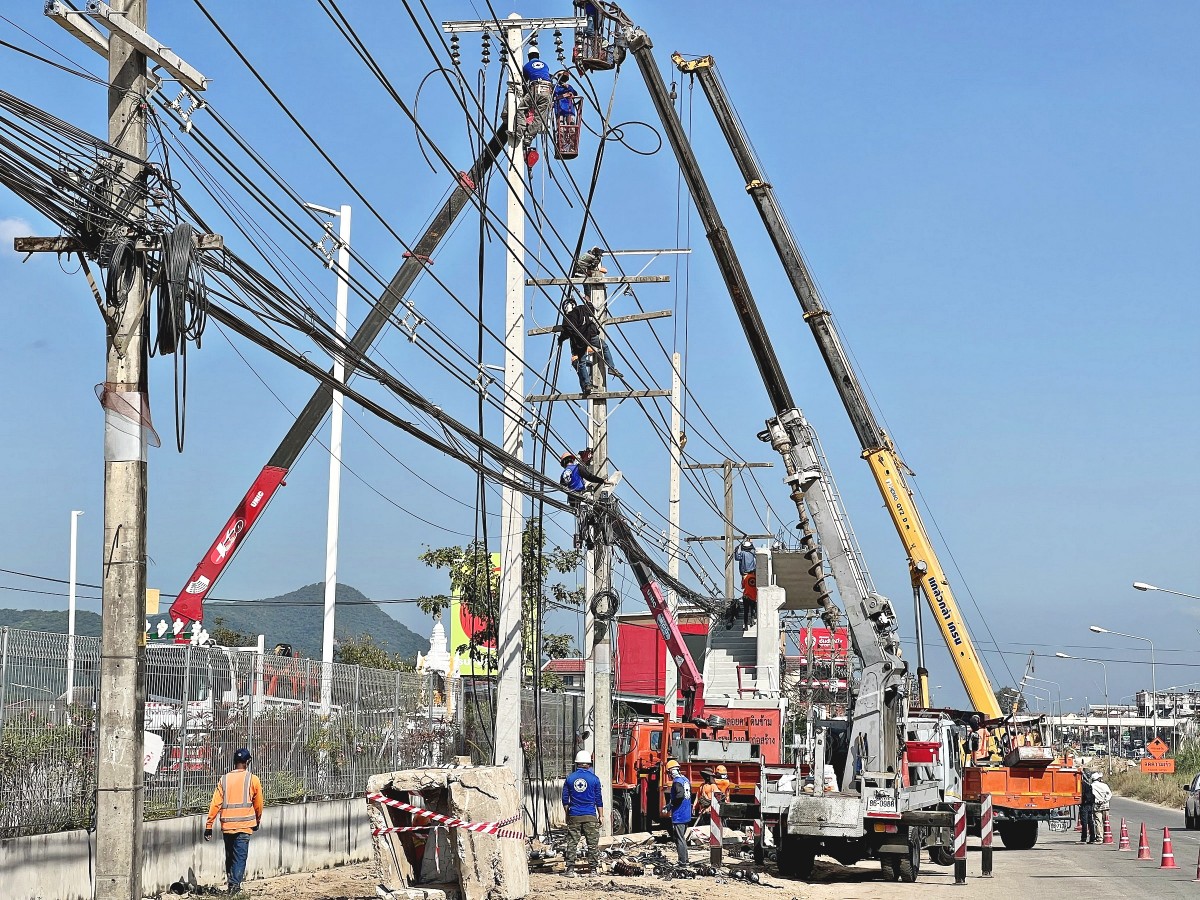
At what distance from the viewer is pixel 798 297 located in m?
29.1

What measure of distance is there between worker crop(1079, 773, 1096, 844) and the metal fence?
1185 cm

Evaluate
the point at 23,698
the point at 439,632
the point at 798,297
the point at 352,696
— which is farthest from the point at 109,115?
the point at 439,632

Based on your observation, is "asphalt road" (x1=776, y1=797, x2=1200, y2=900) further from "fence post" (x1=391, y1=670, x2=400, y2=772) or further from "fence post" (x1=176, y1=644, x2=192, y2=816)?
"fence post" (x1=176, y1=644, x2=192, y2=816)

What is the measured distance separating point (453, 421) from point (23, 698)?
5.56 m

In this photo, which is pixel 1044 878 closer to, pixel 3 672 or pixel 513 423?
pixel 513 423

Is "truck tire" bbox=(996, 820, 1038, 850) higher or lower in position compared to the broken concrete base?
lower

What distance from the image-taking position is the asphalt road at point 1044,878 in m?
20.0

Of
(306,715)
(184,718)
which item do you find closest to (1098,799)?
(306,715)

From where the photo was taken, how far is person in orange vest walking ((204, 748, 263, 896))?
16.2 meters

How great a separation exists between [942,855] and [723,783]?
13.4ft

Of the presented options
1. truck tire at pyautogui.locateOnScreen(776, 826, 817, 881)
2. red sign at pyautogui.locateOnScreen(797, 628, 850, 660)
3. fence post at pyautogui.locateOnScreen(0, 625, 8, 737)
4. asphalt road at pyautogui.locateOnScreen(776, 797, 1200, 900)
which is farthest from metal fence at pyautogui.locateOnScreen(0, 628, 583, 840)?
red sign at pyautogui.locateOnScreen(797, 628, 850, 660)

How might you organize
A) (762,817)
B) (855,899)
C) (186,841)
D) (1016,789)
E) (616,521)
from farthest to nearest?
(1016,789) → (616,521) → (762,817) → (855,899) → (186,841)

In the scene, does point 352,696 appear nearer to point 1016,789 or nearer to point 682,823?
point 682,823

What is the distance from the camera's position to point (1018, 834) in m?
29.5
